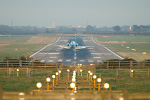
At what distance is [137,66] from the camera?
37.6m

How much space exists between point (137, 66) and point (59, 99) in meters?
32.1

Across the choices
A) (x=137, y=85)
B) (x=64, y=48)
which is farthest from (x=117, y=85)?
(x=64, y=48)

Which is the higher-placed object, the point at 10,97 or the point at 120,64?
the point at 10,97

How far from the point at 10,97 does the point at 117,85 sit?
705 inches

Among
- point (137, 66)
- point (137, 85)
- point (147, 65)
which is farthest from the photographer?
point (147, 65)

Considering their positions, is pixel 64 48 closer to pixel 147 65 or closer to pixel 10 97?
pixel 147 65

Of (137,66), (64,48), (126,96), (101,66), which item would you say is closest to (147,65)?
(137,66)

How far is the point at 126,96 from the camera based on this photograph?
754cm

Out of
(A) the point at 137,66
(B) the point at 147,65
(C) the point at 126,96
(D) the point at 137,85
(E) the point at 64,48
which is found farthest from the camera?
(E) the point at 64,48

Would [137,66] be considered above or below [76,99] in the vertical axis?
below

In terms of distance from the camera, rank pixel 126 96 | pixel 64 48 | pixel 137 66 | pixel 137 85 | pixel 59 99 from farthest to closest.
Result: pixel 64 48
pixel 137 66
pixel 137 85
pixel 126 96
pixel 59 99

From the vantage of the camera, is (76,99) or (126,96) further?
(126,96)

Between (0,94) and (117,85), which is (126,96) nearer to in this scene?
(0,94)

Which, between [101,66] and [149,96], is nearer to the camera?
[149,96]
